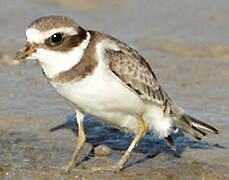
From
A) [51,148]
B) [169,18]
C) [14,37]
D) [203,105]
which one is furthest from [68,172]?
[169,18]

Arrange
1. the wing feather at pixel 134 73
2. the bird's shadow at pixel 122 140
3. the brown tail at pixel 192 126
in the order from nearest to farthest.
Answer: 1. the wing feather at pixel 134 73
2. the brown tail at pixel 192 126
3. the bird's shadow at pixel 122 140

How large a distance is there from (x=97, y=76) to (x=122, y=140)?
170cm

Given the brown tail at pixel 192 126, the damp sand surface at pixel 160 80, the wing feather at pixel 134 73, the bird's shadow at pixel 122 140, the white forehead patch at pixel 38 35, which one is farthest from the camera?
the bird's shadow at pixel 122 140

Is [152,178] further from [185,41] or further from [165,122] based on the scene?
[185,41]

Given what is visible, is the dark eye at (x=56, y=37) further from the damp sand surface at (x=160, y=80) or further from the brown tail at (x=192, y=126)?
the brown tail at (x=192, y=126)

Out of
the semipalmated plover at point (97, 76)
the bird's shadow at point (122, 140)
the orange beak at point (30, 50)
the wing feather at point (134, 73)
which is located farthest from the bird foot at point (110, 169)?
the orange beak at point (30, 50)

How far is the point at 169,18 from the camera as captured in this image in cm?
1212

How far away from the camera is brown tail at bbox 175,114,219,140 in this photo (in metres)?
7.43

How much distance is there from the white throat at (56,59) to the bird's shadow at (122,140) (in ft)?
4.40

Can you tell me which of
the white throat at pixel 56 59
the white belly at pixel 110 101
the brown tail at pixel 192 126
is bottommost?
the brown tail at pixel 192 126

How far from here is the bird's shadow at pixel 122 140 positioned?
7.71 meters

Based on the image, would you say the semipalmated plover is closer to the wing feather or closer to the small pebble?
the wing feather

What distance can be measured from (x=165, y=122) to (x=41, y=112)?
1838mm

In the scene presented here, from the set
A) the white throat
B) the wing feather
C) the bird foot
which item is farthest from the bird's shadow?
the white throat
